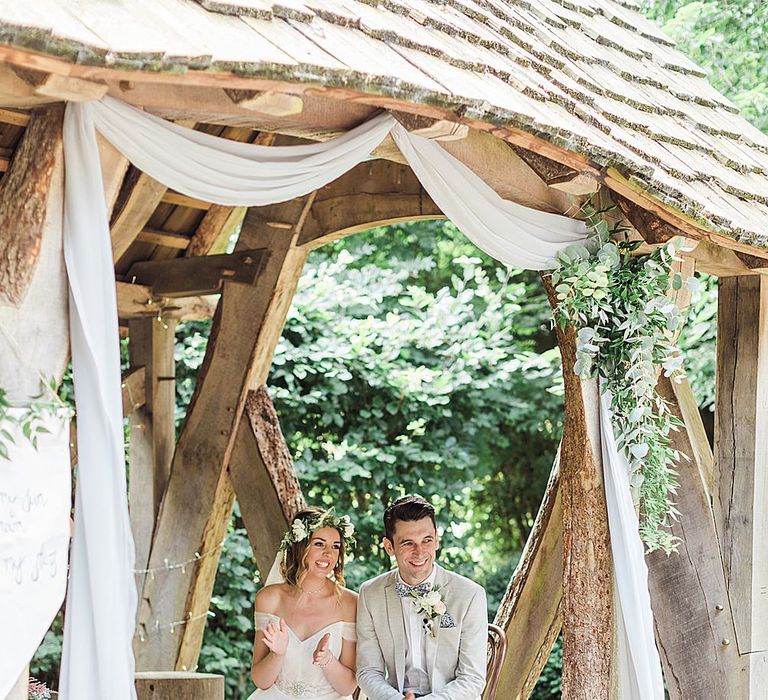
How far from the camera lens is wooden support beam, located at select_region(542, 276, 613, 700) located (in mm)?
4199

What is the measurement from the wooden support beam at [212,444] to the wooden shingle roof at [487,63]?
1.77 meters

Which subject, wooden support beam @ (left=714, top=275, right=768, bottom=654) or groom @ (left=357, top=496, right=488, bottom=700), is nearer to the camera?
groom @ (left=357, top=496, right=488, bottom=700)

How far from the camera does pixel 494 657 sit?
16.9ft

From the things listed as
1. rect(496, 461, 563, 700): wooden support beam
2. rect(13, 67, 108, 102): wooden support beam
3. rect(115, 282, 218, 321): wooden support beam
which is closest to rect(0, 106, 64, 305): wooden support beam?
rect(13, 67, 108, 102): wooden support beam

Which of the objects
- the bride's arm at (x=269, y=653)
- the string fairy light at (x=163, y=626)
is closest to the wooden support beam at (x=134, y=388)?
the string fairy light at (x=163, y=626)

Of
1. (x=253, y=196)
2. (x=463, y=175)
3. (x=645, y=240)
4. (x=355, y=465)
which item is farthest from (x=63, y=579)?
(x=355, y=465)

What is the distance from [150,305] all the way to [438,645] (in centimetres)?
290

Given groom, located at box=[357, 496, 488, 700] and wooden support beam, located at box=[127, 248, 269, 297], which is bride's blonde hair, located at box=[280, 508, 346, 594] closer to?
groom, located at box=[357, 496, 488, 700]

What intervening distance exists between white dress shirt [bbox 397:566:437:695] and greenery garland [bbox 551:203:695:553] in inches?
36.4

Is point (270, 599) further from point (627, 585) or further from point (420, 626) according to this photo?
point (627, 585)

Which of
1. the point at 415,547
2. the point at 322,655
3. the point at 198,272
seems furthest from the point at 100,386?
the point at 198,272

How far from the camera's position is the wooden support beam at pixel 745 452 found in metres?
4.96

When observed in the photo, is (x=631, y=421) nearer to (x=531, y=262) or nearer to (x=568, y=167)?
(x=531, y=262)

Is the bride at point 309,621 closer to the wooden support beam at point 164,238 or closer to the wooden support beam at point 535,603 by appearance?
the wooden support beam at point 535,603
